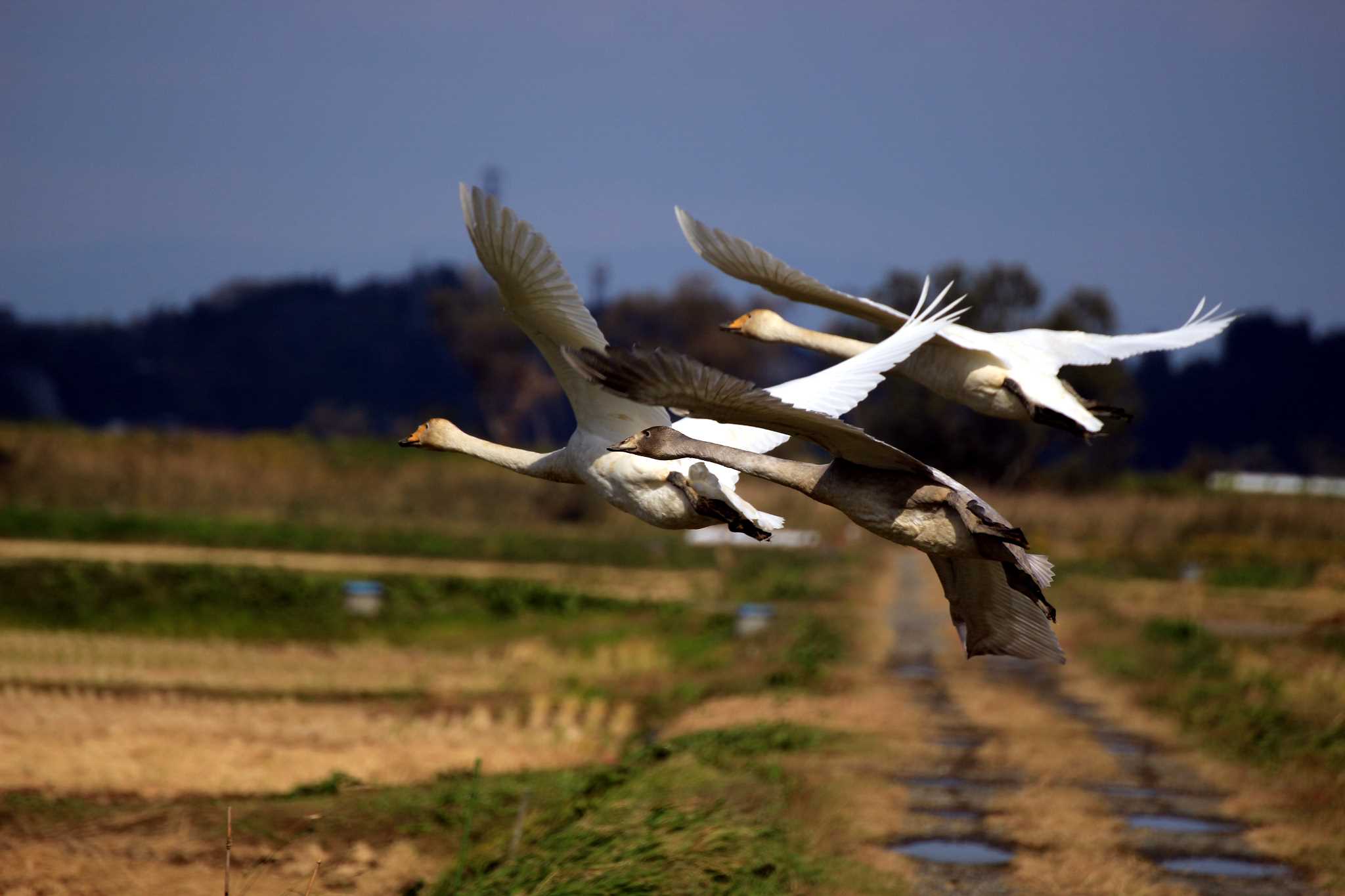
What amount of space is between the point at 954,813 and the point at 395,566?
21.4m

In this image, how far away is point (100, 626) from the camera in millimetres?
25453

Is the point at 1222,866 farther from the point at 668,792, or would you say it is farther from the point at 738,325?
the point at 738,325

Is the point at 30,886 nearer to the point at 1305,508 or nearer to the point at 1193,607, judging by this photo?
the point at 1193,607

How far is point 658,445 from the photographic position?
6.73 m

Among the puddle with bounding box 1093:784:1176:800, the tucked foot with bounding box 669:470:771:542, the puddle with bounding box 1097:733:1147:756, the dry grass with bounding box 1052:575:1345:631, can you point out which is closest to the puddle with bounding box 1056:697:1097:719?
the puddle with bounding box 1097:733:1147:756

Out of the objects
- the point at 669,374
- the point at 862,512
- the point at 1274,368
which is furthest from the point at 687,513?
the point at 1274,368

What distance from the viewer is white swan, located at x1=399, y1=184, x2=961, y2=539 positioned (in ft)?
23.2

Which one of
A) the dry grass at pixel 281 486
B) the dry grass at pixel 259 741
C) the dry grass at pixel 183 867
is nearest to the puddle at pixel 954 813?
the dry grass at pixel 259 741

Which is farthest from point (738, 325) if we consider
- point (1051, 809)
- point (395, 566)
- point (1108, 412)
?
point (395, 566)

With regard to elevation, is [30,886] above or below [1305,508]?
below

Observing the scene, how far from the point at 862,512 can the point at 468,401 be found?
130 metres

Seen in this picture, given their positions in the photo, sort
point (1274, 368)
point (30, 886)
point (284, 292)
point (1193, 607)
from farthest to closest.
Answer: point (284, 292) < point (1274, 368) < point (1193, 607) < point (30, 886)

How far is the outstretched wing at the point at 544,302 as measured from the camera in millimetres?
7441

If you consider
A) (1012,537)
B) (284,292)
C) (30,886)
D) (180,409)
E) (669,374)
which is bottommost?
(30,886)
